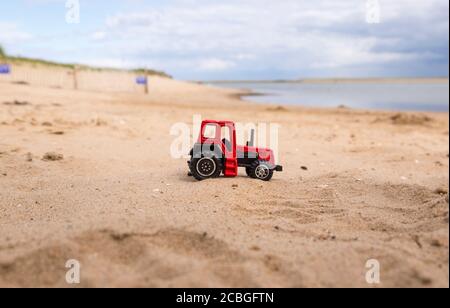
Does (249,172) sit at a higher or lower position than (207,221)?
higher

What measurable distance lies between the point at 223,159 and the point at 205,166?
231mm

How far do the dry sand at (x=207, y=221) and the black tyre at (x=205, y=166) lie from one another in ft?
0.57

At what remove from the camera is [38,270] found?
3.14m

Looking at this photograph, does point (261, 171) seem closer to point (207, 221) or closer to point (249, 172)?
point (249, 172)

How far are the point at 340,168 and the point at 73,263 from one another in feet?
16.8

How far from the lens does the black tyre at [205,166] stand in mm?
5539

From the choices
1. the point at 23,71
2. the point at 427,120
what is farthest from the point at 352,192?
the point at 23,71

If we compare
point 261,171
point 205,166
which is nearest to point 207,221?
point 205,166

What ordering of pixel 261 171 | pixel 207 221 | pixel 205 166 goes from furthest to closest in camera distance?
1. pixel 261 171
2. pixel 205 166
3. pixel 207 221

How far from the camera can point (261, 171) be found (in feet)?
18.8

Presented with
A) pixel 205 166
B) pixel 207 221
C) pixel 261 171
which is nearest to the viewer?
pixel 207 221

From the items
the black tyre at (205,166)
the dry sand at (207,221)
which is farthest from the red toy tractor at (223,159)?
the dry sand at (207,221)

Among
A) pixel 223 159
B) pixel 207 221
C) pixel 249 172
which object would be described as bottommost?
pixel 207 221

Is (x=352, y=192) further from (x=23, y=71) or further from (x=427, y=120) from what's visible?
(x=23, y=71)
